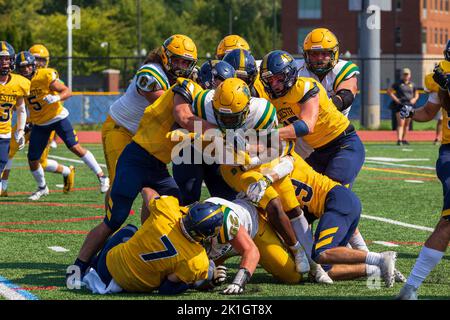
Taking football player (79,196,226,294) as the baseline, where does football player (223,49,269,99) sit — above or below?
above

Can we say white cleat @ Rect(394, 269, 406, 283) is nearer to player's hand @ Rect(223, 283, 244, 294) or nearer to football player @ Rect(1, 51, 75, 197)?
player's hand @ Rect(223, 283, 244, 294)

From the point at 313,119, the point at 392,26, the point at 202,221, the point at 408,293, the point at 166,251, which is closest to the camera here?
the point at 408,293

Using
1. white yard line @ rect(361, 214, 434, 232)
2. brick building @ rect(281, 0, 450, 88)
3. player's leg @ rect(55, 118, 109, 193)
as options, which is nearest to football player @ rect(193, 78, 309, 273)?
white yard line @ rect(361, 214, 434, 232)

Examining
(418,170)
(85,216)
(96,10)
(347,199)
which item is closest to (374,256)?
(347,199)

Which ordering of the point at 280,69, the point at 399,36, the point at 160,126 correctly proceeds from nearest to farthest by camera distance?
the point at 160,126 → the point at 280,69 → the point at 399,36

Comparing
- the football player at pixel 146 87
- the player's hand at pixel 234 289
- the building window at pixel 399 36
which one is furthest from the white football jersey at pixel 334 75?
the building window at pixel 399 36

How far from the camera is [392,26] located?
6078cm

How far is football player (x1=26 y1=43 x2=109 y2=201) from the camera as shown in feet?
39.2

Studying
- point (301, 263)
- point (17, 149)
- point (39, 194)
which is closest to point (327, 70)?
point (301, 263)

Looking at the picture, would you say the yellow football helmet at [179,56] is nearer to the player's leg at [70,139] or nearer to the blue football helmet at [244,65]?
the blue football helmet at [244,65]

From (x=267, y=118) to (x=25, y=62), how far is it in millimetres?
5850

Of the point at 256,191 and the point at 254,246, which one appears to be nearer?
the point at 254,246

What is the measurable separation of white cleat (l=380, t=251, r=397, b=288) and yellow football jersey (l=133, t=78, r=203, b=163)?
1670 mm

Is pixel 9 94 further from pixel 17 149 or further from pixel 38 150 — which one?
pixel 17 149
